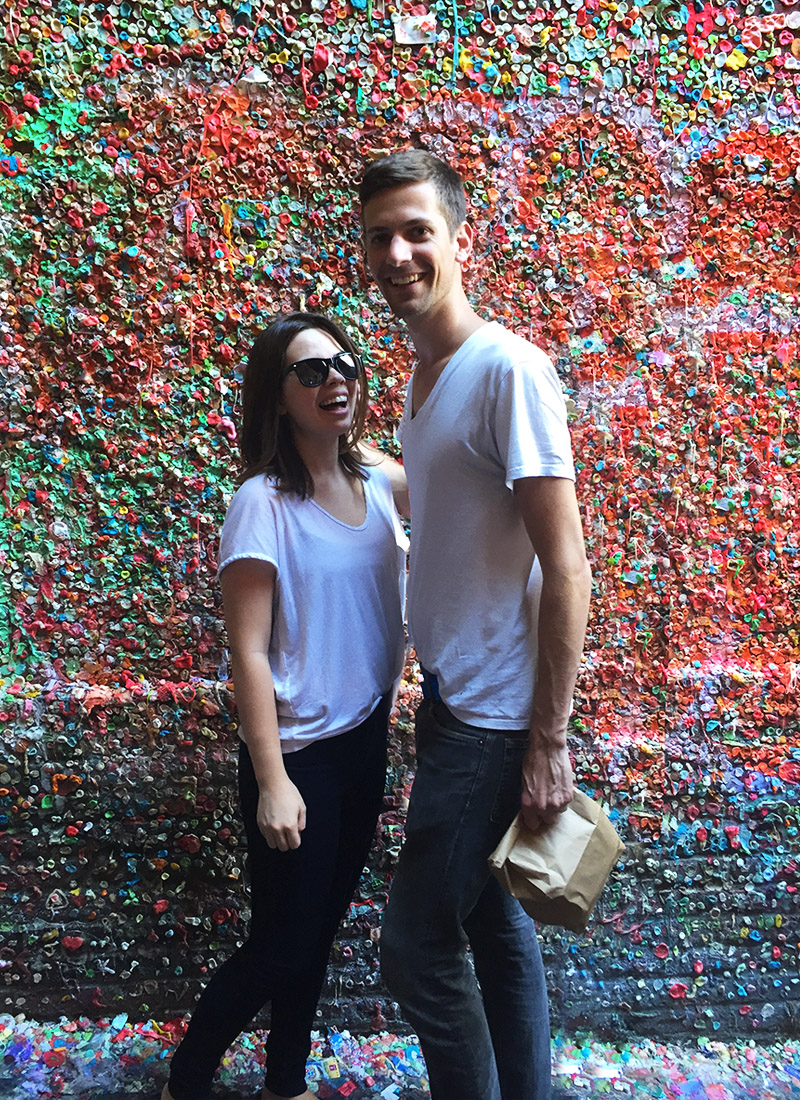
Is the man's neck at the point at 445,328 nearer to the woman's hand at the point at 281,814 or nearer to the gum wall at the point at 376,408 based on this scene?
the gum wall at the point at 376,408

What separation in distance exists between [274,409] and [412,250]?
46 cm

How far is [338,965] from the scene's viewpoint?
8.19 feet

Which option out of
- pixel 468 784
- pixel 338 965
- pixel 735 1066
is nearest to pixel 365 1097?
pixel 338 965

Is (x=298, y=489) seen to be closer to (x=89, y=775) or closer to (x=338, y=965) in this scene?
(x=89, y=775)

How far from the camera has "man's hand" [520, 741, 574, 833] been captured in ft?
5.33

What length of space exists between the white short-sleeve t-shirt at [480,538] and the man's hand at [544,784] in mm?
73

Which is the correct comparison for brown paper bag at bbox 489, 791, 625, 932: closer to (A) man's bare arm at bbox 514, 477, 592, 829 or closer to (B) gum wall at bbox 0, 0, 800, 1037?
(A) man's bare arm at bbox 514, 477, 592, 829

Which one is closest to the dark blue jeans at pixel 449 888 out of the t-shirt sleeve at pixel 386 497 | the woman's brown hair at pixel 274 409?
the t-shirt sleeve at pixel 386 497

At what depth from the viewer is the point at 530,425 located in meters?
1.56

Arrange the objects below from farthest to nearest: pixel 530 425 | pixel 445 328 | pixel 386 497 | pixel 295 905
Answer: pixel 386 497, pixel 295 905, pixel 445 328, pixel 530 425

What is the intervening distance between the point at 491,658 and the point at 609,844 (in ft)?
1.42

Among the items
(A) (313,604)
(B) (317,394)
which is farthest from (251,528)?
(B) (317,394)

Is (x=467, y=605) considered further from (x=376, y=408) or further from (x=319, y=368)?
(x=376, y=408)

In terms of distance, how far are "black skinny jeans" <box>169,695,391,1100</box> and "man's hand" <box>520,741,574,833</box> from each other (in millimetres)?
456
